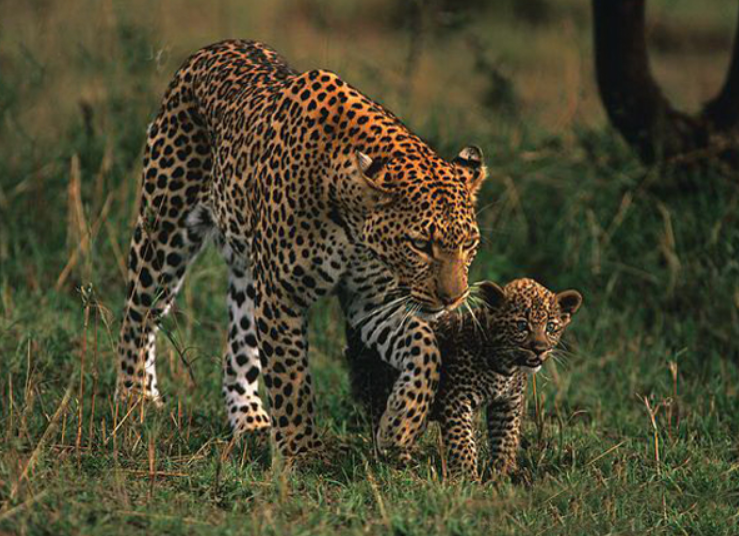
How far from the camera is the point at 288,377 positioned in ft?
19.8

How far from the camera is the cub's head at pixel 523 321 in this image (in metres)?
5.84

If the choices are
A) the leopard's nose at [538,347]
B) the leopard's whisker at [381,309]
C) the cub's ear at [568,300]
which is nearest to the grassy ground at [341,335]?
the leopard's nose at [538,347]

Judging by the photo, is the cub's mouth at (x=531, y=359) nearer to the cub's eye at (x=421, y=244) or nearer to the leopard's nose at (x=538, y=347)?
the leopard's nose at (x=538, y=347)

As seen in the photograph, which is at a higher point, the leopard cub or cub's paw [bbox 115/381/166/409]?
the leopard cub

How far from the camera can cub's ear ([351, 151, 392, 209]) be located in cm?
544

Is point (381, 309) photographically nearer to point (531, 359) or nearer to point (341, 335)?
point (531, 359)

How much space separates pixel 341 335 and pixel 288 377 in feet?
6.91

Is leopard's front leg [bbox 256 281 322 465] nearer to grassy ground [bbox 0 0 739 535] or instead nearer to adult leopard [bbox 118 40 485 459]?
adult leopard [bbox 118 40 485 459]

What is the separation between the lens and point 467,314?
6285mm

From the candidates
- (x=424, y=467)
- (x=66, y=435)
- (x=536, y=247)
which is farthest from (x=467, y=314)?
(x=536, y=247)

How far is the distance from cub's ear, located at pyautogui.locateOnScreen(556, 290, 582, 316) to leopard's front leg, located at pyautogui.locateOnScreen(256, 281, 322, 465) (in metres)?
1.20

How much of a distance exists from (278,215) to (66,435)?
1.39 meters

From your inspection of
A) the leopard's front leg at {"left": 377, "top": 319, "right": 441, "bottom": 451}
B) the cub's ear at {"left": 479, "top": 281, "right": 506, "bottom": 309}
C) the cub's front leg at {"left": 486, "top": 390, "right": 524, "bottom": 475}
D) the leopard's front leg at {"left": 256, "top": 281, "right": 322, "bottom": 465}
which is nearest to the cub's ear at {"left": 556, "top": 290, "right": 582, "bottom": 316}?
the cub's ear at {"left": 479, "top": 281, "right": 506, "bottom": 309}

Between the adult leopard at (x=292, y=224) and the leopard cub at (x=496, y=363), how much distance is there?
15cm
